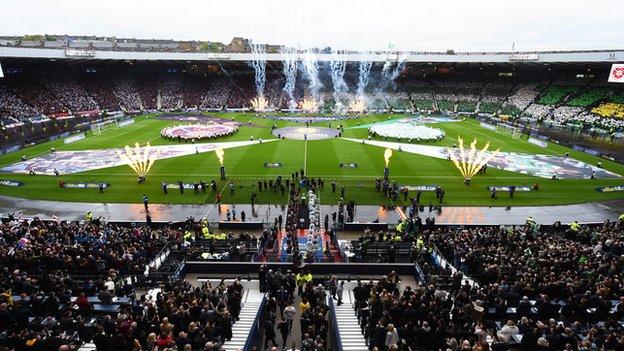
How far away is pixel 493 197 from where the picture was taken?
124 ft

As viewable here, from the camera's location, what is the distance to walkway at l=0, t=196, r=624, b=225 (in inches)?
1289

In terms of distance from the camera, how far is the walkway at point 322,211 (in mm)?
32750

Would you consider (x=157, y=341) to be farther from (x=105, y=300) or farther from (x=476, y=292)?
(x=476, y=292)

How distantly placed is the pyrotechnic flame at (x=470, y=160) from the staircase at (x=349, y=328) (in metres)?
30.4

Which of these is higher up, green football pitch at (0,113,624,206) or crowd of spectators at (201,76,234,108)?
crowd of spectators at (201,76,234,108)

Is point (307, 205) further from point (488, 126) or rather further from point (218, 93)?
point (218, 93)

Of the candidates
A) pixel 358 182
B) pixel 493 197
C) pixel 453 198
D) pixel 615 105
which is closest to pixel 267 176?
pixel 358 182

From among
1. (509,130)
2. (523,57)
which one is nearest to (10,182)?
(509,130)

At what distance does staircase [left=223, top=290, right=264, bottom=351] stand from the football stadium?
0.11 meters

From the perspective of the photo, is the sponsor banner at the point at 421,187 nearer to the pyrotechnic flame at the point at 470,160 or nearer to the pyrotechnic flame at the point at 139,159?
the pyrotechnic flame at the point at 470,160

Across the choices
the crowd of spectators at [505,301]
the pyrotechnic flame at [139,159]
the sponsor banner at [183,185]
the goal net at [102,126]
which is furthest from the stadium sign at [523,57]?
the goal net at [102,126]

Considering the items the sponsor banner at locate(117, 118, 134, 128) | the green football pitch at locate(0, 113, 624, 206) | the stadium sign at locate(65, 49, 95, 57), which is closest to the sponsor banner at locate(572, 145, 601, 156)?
the green football pitch at locate(0, 113, 624, 206)

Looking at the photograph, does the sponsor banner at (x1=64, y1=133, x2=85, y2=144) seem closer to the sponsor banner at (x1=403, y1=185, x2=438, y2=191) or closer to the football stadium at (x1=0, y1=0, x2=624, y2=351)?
the football stadium at (x1=0, y1=0, x2=624, y2=351)

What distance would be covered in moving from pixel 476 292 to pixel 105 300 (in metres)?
13.6
